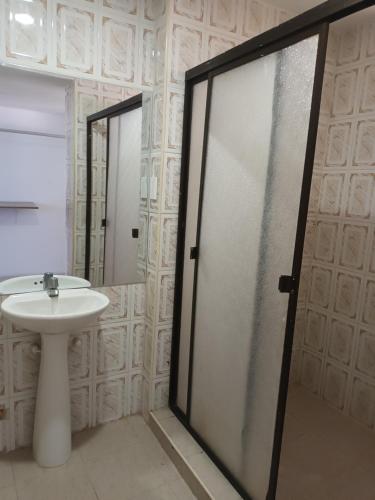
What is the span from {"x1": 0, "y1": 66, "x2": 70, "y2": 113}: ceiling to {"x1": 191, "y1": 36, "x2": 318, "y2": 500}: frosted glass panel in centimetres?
76

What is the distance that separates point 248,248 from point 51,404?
1219 millimetres

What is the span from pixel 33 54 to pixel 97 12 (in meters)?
0.39

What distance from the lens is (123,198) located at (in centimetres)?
204

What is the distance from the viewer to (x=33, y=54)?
168 cm

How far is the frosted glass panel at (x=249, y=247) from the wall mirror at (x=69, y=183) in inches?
19.2

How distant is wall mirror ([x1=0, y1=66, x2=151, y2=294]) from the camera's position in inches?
68.7

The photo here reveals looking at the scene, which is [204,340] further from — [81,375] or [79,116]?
[79,116]

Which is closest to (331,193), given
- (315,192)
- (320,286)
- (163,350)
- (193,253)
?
(315,192)

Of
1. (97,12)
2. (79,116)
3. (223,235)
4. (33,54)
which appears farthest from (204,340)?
(97,12)

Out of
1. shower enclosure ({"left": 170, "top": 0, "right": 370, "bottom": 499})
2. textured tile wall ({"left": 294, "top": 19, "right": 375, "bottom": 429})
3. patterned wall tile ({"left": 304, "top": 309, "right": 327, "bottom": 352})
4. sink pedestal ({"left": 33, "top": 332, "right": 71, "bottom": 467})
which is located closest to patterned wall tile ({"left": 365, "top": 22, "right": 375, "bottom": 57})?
textured tile wall ({"left": 294, "top": 19, "right": 375, "bottom": 429})

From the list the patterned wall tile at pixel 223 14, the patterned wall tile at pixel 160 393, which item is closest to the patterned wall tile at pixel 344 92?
the patterned wall tile at pixel 223 14

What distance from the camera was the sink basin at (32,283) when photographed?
177 cm

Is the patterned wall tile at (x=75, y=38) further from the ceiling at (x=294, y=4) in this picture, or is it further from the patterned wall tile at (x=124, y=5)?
the ceiling at (x=294, y=4)

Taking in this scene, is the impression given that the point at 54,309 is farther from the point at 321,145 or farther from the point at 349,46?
the point at 349,46
